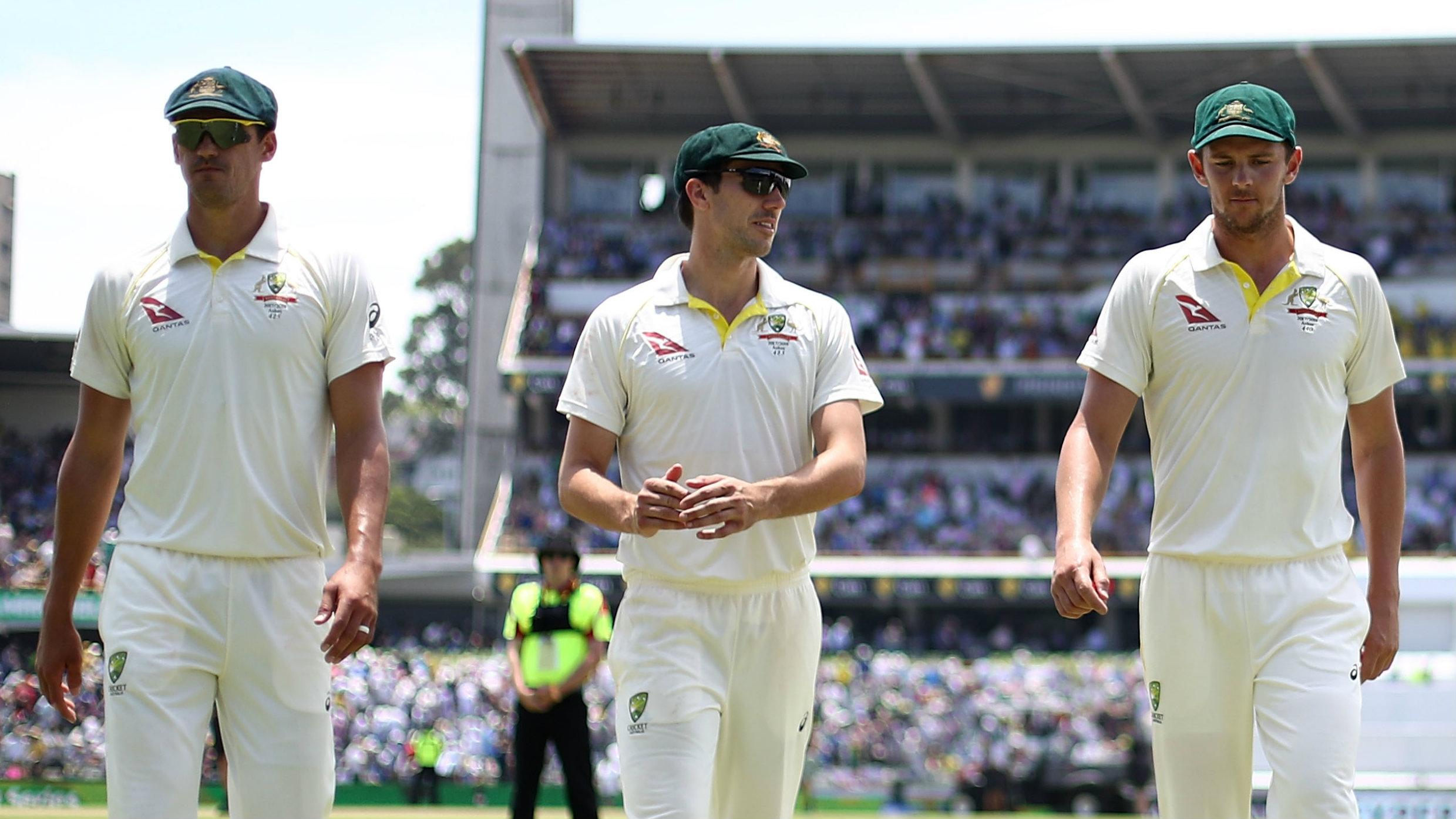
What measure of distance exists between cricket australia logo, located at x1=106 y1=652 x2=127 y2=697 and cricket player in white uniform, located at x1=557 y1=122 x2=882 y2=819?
1.34 metres

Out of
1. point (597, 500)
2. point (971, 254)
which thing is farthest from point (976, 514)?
point (597, 500)

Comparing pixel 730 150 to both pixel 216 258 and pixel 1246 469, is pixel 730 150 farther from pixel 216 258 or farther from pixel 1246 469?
pixel 1246 469

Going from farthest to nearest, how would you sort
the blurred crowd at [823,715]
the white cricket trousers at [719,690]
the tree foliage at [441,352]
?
the tree foliage at [441,352] < the blurred crowd at [823,715] < the white cricket trousers at [719,690]

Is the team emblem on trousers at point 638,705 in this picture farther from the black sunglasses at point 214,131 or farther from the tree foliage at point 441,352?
the tree foliage at point 441,352

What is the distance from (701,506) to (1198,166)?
1826 millimetres

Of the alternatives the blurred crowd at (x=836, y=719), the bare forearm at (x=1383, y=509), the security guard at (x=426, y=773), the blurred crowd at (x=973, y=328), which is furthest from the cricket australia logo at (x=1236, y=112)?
the blurred crowd at (x=973, y=328)

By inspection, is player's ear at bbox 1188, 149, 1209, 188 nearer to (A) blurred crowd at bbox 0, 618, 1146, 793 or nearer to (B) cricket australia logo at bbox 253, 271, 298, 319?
(B) cricket australia logo at bbox 253, 271, 298, 319

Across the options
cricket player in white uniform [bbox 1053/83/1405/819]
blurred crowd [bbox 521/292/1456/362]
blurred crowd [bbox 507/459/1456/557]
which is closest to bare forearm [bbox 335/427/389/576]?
cricket player in white uniform [bbox 1053/83/1405/819]

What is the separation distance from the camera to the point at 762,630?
511cm

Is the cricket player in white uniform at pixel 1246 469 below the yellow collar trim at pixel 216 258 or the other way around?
below

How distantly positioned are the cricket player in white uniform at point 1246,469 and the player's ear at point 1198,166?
0.01 m

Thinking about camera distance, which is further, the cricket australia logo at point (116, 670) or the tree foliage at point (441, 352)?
the tree foliage at point (441, 352)

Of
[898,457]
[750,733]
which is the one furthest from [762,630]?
[898,457]

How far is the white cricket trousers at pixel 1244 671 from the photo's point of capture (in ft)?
15.6
